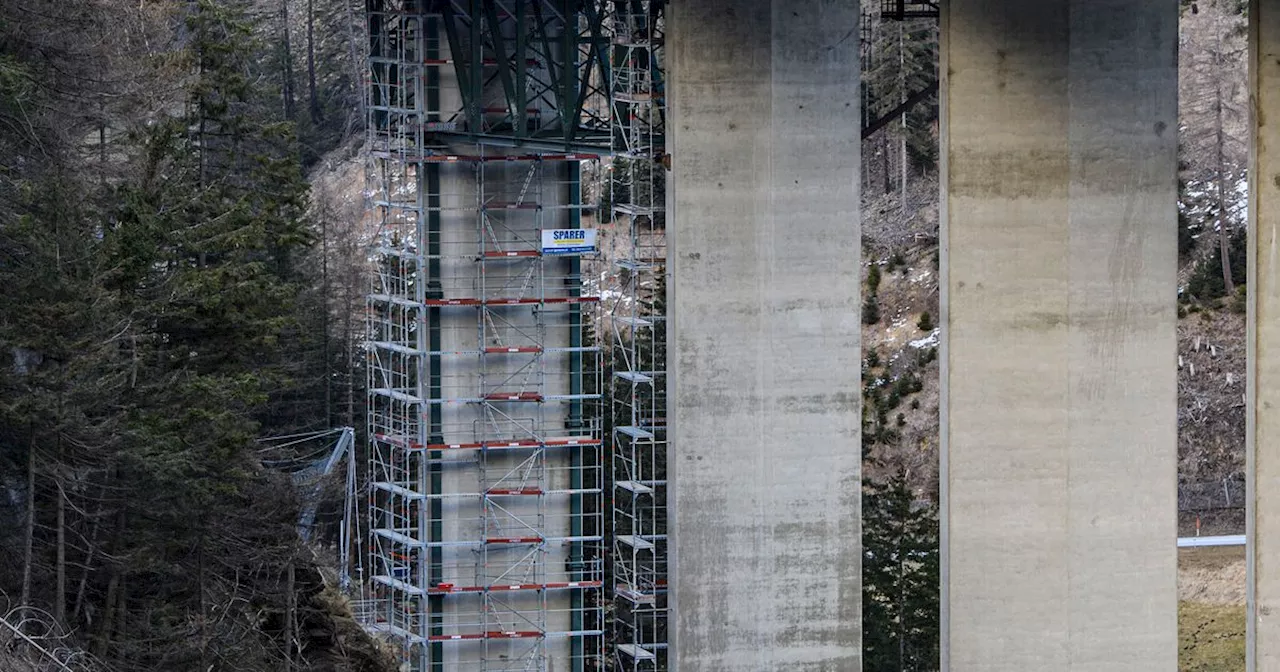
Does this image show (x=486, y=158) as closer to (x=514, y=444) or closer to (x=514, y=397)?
(x=514, y=397)

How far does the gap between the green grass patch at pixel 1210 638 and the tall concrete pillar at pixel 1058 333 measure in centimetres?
1726

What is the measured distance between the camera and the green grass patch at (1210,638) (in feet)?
146

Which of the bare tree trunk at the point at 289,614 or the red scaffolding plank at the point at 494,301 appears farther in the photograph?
the bare tree trunk at the point at 289,614

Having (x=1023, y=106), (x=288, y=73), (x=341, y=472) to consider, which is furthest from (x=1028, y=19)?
(x=288, y=73)

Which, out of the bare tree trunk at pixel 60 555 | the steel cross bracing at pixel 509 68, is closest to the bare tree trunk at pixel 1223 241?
the steel cross bracing at pixel 509 68

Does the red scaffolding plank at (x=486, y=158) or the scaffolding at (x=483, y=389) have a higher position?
the red scaffolding plank at (x=486, y=158)

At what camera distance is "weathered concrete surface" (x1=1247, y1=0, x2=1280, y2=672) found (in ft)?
88.4

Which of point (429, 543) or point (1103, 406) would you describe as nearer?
point (1103, 406)

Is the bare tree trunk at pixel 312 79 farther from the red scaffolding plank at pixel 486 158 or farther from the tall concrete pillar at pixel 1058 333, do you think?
the tall concrete pillar at pixel 1058 333

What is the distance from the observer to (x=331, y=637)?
42.8 m

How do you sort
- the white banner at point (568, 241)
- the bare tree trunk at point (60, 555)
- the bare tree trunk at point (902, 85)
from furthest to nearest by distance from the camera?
the bare tree trunk at point (902, 85) < the white banner at point (568, 241) < the bare tree trunk at point (60, 555)

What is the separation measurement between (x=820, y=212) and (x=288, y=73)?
60.8 metres

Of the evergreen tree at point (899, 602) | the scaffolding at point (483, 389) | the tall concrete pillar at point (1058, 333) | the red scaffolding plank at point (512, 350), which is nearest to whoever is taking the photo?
the tall concrete pillar at point (1058, 333)

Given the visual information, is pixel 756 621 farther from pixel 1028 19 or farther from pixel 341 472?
pixel 341 472
